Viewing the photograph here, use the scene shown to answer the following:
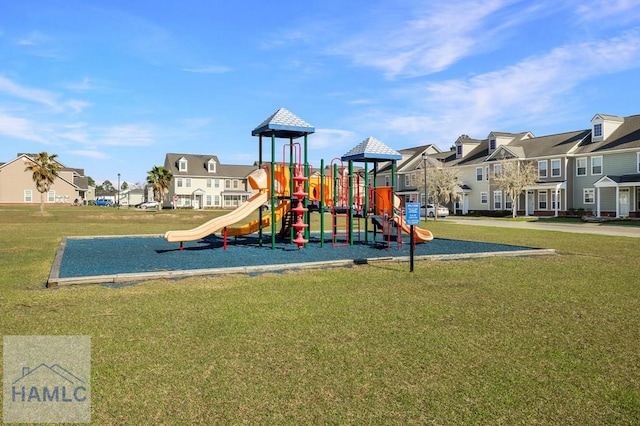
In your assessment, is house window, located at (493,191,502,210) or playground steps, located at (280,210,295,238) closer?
playground steps, located at (280,210,295,238)

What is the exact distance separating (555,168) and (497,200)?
8.00m

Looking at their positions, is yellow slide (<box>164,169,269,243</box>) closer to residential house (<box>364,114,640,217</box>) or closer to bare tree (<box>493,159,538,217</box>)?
residential house (<box>364,114,640,217</box>)

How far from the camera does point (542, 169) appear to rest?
49.1 metres

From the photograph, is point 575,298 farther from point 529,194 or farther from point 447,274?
point 529,194

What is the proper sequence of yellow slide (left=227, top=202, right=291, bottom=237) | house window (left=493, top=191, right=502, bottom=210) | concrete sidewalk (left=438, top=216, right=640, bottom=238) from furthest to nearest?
house window (left=493, top=191, right=502, bottom=210), concrete sidewalk (left=438, top=216, right=640, bottom=238), yellow slide (left=227, top=202, right=291, bottom=237)

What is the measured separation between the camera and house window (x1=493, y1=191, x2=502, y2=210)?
5388 centimetres

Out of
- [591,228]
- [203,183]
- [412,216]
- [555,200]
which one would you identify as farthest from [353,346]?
[203,183]

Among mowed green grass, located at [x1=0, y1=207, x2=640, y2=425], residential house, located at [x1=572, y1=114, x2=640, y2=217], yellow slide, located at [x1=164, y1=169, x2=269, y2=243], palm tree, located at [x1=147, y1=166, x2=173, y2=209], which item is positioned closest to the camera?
mowed green grass, located at [x1=0, y1=207, x2=640, y2=425]

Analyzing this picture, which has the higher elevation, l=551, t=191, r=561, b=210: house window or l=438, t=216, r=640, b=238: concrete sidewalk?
l=551, t=191, r=561, b=210: house window

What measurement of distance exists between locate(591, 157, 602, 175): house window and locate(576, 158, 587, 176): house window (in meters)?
0.81

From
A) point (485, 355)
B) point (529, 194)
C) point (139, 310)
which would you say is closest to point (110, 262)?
point (139, 310)

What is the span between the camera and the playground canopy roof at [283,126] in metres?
16.7

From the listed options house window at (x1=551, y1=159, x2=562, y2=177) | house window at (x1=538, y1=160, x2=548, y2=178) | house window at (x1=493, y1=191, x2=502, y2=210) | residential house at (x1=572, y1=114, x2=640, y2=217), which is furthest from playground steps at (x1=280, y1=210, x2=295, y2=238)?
house window at (x1=493, y1=191, x2=502, y2=210)

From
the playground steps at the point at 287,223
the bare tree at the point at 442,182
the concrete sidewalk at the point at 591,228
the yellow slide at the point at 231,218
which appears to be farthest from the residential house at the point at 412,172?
the yellow slide at the point at 231,218
